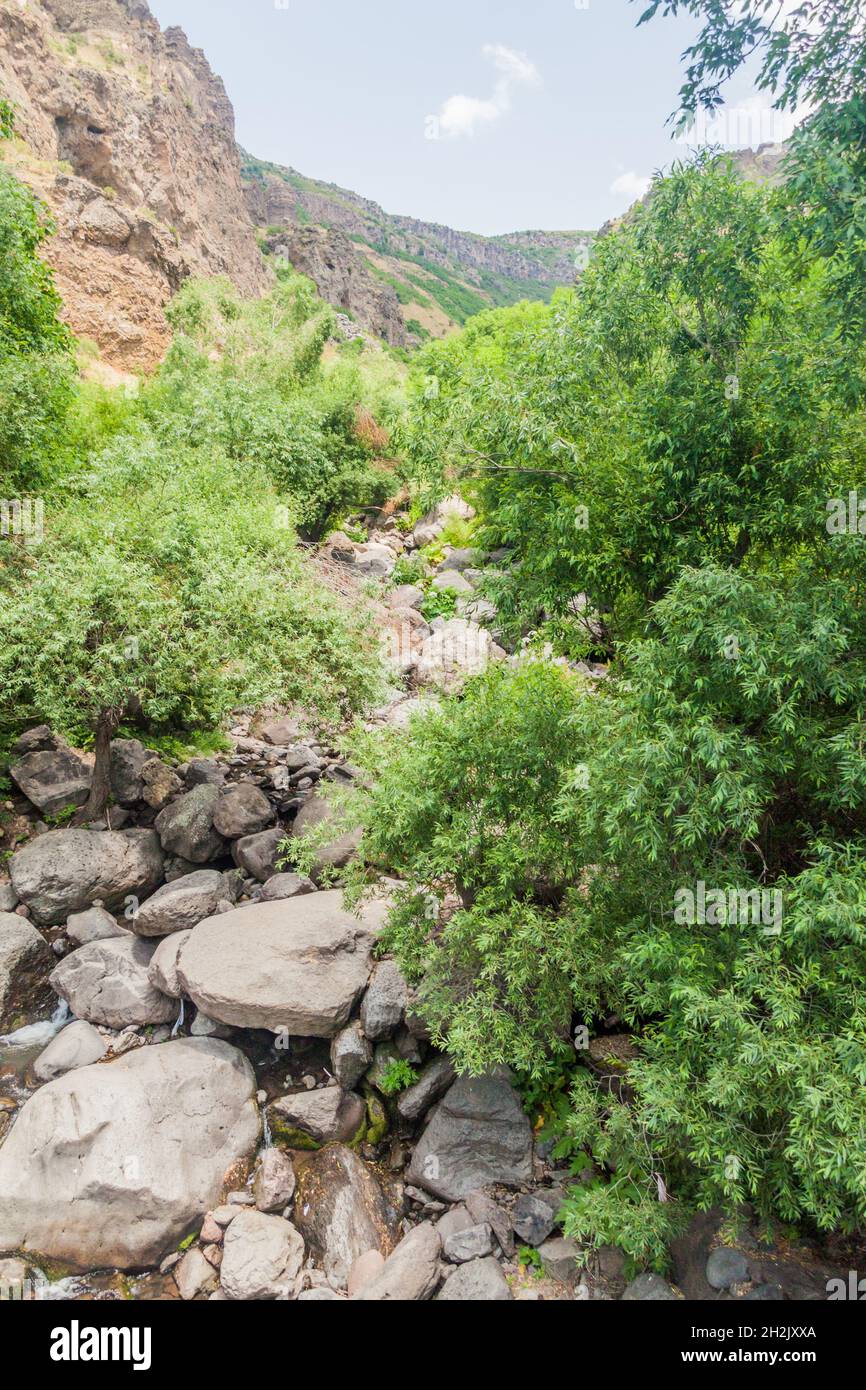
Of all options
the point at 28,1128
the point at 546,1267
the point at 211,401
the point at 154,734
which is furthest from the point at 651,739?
the point at 211,401

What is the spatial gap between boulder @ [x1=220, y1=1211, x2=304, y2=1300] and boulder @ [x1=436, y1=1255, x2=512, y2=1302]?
5.96 ft

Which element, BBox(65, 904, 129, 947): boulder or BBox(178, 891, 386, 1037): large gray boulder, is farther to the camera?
BBox(65, 904, 129, 947): boulder

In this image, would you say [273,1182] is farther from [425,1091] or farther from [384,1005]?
[384,1005]

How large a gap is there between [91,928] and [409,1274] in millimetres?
7798

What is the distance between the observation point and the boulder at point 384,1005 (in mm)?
10477

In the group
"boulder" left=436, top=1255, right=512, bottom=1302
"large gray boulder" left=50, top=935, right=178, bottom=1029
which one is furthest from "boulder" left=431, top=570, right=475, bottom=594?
"boulder" left=436, top=1255, right=512, bottom=1302

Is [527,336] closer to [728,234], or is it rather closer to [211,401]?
[728,234]

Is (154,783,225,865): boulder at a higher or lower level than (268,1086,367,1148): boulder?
higher

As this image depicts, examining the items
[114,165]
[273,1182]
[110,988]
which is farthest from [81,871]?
[114,165]

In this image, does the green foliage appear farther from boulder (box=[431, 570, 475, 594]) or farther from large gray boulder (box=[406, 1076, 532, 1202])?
large gray boulder (box=[406, 1076, 532, 1202])

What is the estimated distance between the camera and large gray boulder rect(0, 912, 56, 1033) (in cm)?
1180

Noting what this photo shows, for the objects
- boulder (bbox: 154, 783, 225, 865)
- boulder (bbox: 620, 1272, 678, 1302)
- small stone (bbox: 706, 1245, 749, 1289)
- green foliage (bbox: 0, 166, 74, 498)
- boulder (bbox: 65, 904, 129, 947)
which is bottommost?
boulder (bbox: 620, 1272, 678, 1302)

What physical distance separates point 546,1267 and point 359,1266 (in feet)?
7.16

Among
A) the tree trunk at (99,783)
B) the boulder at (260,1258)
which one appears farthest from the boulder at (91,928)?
the boulder at (260,1258)
